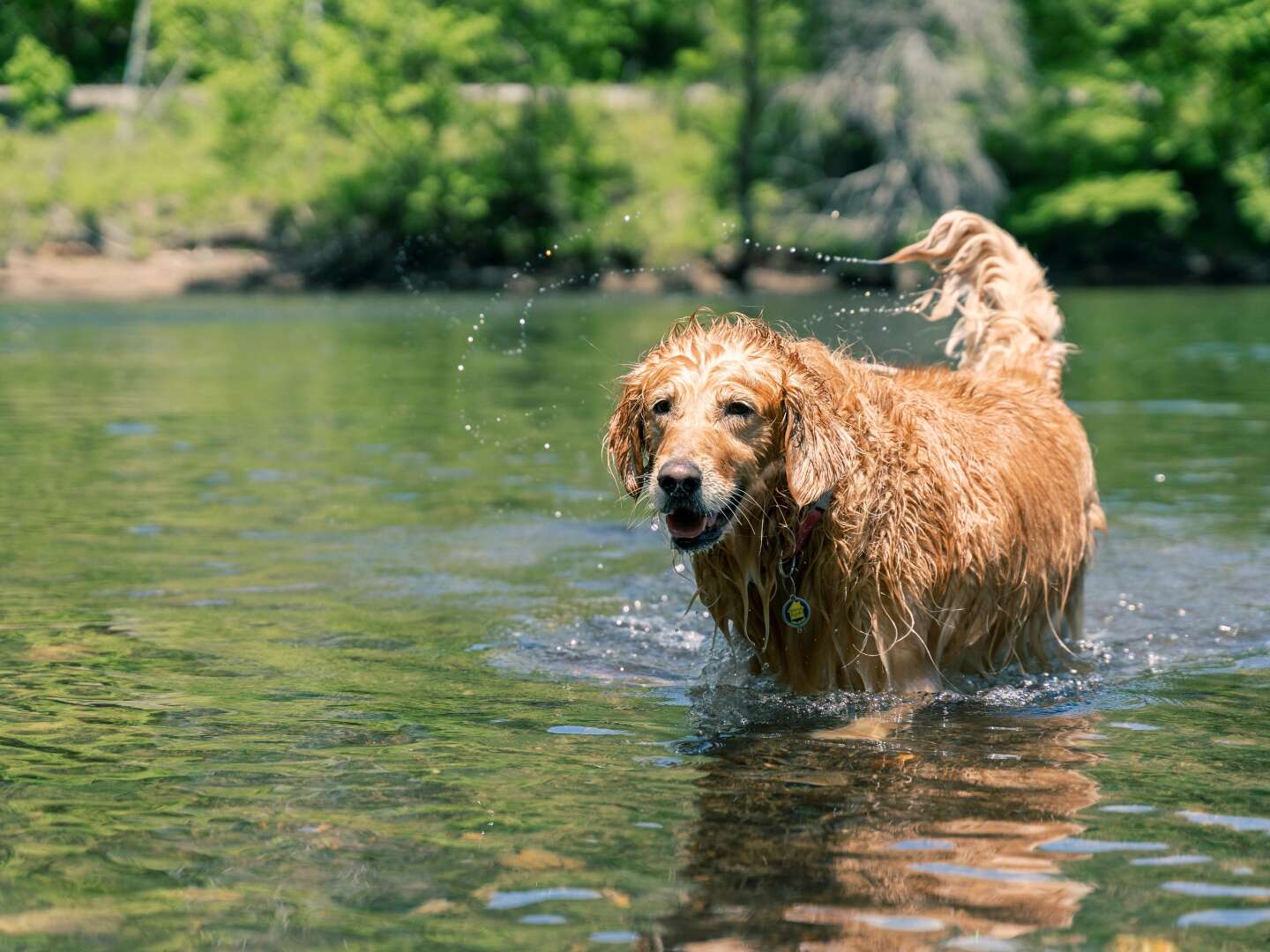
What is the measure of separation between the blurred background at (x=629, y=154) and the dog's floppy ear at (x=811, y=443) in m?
37.1

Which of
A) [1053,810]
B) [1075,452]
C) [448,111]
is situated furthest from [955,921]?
[448,111]

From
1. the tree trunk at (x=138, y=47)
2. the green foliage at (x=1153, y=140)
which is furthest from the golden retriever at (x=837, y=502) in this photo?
the tree trunk at (x=138, y=47)

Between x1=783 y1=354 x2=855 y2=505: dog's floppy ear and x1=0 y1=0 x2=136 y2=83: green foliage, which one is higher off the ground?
x1=0 y1=0 x2=136 y2=83: green foliage

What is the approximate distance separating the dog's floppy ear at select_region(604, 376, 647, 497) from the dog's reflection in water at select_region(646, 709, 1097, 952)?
1.15 metres

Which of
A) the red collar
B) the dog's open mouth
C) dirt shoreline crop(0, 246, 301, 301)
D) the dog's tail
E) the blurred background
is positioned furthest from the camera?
the blurred background

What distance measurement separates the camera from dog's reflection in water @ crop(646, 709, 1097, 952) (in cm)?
455

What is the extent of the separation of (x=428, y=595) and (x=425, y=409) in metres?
9.70

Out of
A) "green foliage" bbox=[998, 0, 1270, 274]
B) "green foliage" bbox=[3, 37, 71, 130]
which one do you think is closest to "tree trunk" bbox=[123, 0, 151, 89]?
"green foliage" bbox=[3, 37, 71, 130]

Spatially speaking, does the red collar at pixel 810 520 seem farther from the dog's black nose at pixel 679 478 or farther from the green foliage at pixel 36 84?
the green foliage at pixel 36 84

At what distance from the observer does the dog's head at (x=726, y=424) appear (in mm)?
6125

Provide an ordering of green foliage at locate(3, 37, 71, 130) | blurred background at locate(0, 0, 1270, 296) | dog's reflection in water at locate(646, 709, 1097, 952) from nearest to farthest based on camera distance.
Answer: dog's reflection in water at locate(646, 709, 1097, 952), blurred background at locate(0, 0, 1270, 296), green foliage at locate(3, 37, 71, 130)

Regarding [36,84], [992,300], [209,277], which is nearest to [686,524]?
[992,300]

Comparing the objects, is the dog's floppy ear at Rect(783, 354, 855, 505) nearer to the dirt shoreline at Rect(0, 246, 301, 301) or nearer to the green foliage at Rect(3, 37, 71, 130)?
the dirt shoreline at Rect(0, 246, 301, 301)

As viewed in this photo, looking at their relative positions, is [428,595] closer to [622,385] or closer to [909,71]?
[622,385]
